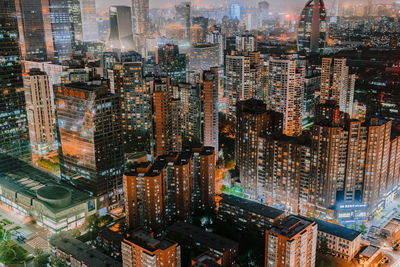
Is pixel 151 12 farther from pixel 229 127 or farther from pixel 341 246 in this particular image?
pixel 341 246

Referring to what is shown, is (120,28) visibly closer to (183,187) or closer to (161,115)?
(161,115)

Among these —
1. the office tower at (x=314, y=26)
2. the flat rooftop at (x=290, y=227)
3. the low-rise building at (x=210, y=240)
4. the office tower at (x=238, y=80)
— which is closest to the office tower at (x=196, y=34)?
the office tower at (x=314, y=26)

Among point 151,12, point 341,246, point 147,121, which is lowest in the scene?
point 341,246

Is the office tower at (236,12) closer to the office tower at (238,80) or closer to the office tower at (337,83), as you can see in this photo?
the office tower at (238,80)

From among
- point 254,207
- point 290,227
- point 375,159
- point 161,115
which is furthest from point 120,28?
point 290,227

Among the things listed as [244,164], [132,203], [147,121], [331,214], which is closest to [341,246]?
[331,214]

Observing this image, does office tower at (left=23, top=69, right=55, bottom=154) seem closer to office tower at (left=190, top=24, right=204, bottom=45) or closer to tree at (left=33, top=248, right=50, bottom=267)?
tree at (left=33, top=248, right=50, bottom=267)
